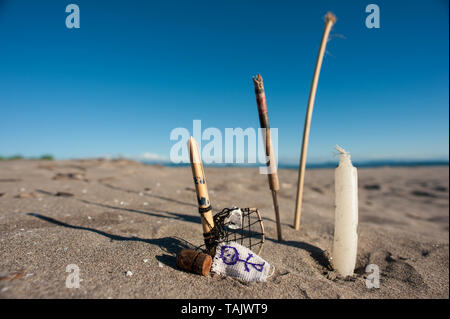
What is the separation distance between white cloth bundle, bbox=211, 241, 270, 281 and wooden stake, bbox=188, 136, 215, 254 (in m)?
0.15

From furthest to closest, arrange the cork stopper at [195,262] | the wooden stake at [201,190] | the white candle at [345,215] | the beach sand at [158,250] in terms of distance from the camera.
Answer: the white candle at [345,215] < the wooden stake at [201,190] < the cork stopper at [195,262] < the beach sand at [158,250]

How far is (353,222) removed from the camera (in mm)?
2434

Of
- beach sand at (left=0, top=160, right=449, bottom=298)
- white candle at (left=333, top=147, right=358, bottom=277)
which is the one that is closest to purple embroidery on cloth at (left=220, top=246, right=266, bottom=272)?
beach sand at (left=0, top=160, right=449, bottom=298)

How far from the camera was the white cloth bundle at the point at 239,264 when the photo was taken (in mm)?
2070

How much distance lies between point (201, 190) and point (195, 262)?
613 mm

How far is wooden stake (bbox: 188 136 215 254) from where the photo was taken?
2.12m

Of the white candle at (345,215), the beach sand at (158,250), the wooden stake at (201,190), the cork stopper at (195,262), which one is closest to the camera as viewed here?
the beach sand at (158,250)

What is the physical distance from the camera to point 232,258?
2125 mm

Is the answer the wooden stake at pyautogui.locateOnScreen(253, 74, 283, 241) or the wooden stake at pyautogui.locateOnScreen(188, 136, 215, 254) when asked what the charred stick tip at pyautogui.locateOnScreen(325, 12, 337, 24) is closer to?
the wooden stake at pyautogui.locateOnScreen(253, 74, 283, 241)

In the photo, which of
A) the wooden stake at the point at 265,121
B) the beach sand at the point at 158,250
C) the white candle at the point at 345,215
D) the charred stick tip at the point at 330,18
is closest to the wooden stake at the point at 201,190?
the beach sand at the point at 158,250

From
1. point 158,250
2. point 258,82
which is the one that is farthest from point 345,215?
point 158,250

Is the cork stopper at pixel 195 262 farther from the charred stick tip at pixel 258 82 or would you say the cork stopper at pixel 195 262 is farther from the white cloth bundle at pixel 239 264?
the charred stick tip at pixel 258 82
